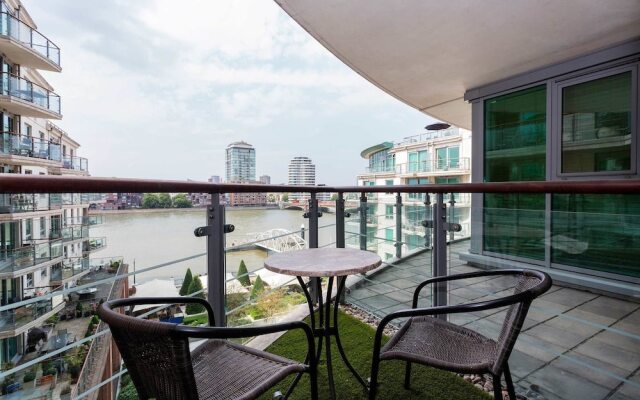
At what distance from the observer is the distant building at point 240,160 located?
1897 cm

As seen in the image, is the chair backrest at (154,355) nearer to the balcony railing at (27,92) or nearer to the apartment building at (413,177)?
the apartment building at (413,177)

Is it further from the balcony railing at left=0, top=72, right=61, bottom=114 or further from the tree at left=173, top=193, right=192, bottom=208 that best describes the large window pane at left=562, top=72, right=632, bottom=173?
the balcony railing at left=0, top=72, right=61, bottom=114

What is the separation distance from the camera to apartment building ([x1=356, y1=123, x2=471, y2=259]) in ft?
7.99

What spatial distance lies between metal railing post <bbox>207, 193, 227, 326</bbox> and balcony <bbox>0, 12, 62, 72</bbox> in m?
16.4

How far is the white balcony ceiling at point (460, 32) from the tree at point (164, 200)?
226cm

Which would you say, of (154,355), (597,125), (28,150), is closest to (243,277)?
(154,355)

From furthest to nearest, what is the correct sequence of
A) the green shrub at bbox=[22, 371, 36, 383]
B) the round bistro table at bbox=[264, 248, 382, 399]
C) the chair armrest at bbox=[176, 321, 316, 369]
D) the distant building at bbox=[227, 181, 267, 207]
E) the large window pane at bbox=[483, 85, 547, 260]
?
the large window pane at bbox=[483, 85, 547, 260] < the green shrub at bbox=[22, 371, 36, 383] < the distant building at bbox=[227, 181, 267, 207] < the round bistro table at bbox=[264, 248, 382, 399] < the chair armrest at bbox=[176, 321, 316, 369]

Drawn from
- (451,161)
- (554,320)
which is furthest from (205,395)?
(451,161)

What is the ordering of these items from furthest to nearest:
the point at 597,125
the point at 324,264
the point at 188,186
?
the point at 597,125
the point at 188,186
the point at 324,264

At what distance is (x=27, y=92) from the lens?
13266 mm

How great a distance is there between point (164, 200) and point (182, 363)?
109 centimetres

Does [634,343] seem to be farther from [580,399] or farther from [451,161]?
[451,161]

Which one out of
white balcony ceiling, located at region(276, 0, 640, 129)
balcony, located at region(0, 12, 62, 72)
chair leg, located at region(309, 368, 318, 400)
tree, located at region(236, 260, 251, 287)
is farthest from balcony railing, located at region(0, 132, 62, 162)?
chair leg, located at region(309, 368, 318, 400)

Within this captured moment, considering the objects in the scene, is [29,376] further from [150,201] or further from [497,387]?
[497,387]
